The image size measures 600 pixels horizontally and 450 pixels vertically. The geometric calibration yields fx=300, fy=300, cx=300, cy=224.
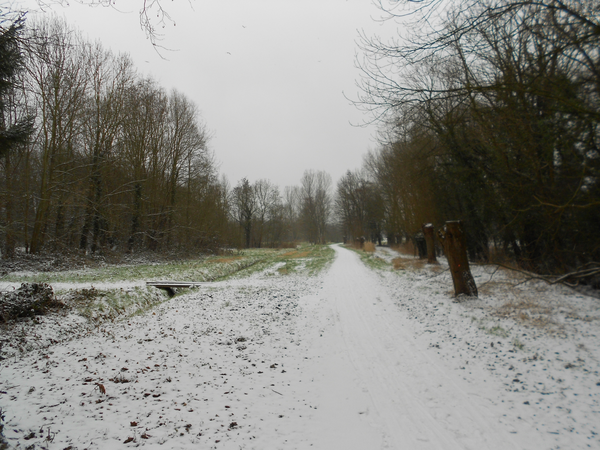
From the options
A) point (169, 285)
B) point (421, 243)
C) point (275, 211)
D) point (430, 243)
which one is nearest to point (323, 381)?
point (169, 285)

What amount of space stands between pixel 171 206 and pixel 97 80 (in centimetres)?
928

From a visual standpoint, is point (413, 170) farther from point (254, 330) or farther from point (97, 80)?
point (97, 80)

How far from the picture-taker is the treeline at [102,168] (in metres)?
15.6

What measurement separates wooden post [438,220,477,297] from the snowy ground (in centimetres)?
75

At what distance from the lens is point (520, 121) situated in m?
7.68

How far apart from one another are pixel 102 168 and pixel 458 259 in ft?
63.4

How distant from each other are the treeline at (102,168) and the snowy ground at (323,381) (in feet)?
15.6

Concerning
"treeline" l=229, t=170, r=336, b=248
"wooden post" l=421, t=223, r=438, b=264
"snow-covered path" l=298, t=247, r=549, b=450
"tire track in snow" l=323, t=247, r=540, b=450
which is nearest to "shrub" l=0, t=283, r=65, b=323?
"snow-covered path" l=298, t=247, r=549, b=450

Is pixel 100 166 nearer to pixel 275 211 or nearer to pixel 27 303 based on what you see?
pixel 27 303

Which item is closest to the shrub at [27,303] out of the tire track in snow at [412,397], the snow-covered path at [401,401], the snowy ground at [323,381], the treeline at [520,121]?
the snowy ground at [323,381]

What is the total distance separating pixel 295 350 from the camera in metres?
5.57

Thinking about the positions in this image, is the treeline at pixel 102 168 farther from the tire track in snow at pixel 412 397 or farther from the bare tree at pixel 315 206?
the bare tree at pixel 315 206

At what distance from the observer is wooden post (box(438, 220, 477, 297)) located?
8320mm

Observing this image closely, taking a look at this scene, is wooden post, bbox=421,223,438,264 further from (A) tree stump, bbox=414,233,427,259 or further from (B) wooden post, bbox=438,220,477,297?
(B) wooden post, bbox=438,220,477,297
